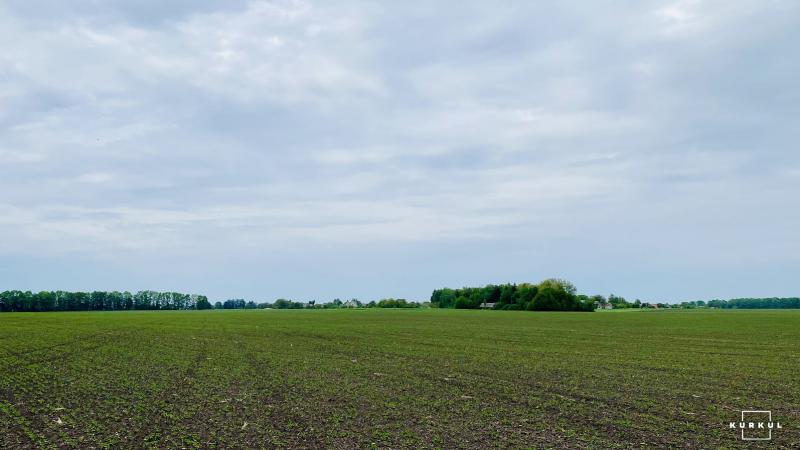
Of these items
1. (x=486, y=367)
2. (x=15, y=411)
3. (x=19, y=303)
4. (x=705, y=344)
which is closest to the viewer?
(x=15, y=411)

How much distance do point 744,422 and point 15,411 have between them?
1783 centimetres

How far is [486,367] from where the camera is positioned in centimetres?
2386

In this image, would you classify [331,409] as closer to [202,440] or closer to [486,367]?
[202,440]

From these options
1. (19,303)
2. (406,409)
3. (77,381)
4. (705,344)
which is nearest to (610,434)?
(406,409)

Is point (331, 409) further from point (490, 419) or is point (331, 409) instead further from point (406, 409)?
point (490, 419)

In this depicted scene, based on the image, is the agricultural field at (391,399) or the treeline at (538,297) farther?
the treeline at (538,297)

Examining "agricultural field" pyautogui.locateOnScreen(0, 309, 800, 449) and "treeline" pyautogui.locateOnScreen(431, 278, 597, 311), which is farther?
"treeline" pyautogui.locateOnScreen(431, 278, 597, 311)

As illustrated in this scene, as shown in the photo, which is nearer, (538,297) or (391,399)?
(391,399)

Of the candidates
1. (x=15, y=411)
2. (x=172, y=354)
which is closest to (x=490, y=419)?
(x=15, y=411)

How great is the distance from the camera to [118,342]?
125 ft

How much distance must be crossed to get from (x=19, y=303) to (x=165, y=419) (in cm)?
19563

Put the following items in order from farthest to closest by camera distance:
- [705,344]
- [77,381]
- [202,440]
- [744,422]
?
[705,344] < [77,381] < [744,422] < [202,440]

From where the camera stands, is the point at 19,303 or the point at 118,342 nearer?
the point at 118,342

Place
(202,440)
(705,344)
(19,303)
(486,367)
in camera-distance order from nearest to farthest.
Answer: (202,440) → (486,367) → (705,344) → (19,303)
